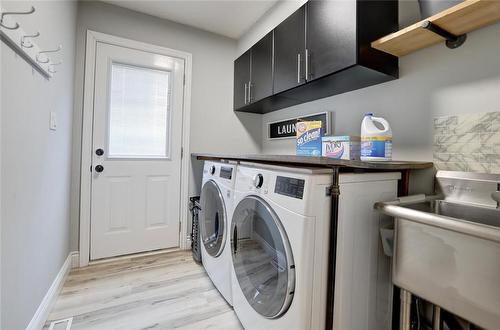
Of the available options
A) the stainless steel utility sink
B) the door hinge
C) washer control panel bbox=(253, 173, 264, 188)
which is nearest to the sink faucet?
the stainless steel utility sink

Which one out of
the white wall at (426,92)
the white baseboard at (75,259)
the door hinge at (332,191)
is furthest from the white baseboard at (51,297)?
the white wall at (426,92)

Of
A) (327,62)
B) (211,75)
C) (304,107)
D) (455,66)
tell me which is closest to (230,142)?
(211,75)

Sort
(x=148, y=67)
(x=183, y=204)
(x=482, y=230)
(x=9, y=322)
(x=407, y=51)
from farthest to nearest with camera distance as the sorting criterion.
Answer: (x=183, y=204) → (x=148, y=67) → (x=407, y=51) → (x=9, y=322) → (x=482, y=230)

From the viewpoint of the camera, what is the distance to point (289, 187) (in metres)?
0.96

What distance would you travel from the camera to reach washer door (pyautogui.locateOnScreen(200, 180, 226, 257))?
61.6 inches

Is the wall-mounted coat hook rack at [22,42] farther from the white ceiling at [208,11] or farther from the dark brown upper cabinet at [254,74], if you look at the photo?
the dark brown upper cabinet at [254,74]

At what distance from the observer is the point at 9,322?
0.95m

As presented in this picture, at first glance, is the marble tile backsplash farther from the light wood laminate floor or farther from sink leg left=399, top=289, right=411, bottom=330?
the light wood laminate floor

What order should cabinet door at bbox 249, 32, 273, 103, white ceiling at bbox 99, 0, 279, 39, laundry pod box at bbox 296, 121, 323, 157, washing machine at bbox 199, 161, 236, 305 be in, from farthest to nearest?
white ceiling at bbox 99, 0, 279, 39
cabinet door at bbox 249, 32, 273, 103
laundry pod box at bbox 296, 121, 323, 157
washing machine at bbox 199, 161, 236, 305

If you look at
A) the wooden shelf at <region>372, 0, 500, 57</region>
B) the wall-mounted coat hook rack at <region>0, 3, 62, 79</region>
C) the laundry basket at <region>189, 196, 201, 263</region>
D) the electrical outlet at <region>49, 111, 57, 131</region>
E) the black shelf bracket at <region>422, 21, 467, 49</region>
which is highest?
the wooden shelf at <region>372, 0, 500, 57</region>

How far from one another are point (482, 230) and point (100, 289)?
7.16ft

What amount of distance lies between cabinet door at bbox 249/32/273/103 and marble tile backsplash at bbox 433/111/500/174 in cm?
120

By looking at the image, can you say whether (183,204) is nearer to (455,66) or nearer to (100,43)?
(100,43)

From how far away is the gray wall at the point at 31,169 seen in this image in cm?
92
